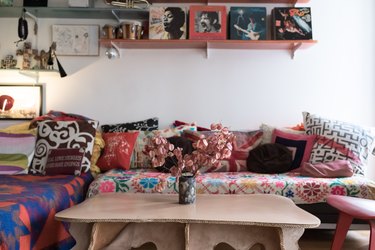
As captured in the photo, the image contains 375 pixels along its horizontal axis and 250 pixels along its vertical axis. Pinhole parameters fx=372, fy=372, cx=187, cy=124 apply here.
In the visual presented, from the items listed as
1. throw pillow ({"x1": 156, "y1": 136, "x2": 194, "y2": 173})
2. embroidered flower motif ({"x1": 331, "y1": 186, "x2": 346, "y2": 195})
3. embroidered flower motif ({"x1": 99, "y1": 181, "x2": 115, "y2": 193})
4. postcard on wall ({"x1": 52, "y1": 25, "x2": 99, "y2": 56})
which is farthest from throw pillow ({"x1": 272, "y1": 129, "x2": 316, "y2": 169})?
postcard on wall ({"x1": 52, "y1": 25, "x2": 99, "y2": 56})

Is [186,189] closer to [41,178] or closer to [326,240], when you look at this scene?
[41,178]

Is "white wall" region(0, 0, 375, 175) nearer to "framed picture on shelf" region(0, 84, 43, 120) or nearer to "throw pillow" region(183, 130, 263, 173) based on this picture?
"framed picture on shelf" region(0, 84, 43, 120)

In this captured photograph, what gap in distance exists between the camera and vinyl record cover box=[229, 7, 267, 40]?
10.6 feet

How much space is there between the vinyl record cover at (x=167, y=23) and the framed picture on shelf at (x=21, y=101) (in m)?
1.16

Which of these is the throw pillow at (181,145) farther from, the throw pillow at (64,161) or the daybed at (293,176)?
the throw pillow at (64,161)

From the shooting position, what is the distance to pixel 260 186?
2.48m

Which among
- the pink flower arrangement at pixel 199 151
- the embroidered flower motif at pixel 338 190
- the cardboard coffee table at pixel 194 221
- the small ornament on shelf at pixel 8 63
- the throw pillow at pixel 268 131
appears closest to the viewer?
the cardboard coffee table at pixel 194 221

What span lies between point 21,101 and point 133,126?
1.05 meters

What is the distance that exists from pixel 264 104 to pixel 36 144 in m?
1.98

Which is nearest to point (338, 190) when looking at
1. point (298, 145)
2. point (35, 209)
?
point (298, 145)

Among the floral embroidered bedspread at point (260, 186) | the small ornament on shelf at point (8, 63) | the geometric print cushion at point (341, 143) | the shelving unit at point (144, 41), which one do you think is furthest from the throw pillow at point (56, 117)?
the geometric print cushion at point (341, 143)

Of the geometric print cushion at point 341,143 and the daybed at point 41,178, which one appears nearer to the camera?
the daybed at point 41,178

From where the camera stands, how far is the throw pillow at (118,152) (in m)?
2.95

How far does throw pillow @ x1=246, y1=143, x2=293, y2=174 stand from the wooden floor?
520 millimetres
